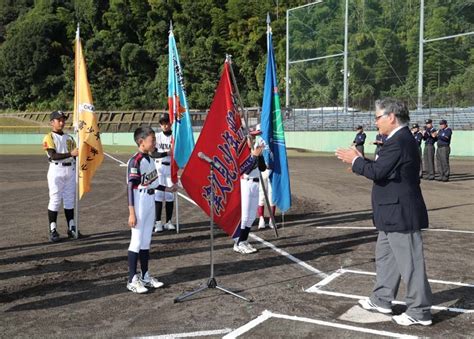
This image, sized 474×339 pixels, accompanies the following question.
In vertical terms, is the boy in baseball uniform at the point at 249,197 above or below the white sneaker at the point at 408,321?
above

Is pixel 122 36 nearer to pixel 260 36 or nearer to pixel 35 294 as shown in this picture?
pixel 260 36

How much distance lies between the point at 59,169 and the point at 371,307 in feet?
19.6

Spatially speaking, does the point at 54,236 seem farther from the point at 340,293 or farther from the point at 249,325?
the point at 340,293

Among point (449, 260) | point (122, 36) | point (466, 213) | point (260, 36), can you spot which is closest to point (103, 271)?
point (449, 260)

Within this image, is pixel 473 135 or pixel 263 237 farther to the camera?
pixel 473 135

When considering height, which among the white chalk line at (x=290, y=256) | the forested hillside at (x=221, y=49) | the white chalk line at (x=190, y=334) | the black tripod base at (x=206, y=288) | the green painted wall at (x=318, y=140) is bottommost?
the white chalk line at (x=290, y=256)

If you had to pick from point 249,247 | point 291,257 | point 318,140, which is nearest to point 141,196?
point 249,247

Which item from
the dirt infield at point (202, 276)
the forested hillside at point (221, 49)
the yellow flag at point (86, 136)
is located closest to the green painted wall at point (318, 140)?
the forested hillside at point (221, 49)

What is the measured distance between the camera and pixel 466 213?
1146 centimetres

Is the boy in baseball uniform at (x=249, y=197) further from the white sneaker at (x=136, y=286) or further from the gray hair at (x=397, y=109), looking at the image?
the gray hair at (x=397, y=109)

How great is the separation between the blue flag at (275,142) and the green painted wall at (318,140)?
56.2 ft

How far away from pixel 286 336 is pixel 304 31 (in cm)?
4163

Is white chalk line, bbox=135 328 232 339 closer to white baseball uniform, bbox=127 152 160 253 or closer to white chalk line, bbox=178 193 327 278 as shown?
white baseball uniform, bbox=127 152 160 253

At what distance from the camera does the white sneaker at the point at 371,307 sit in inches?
205
